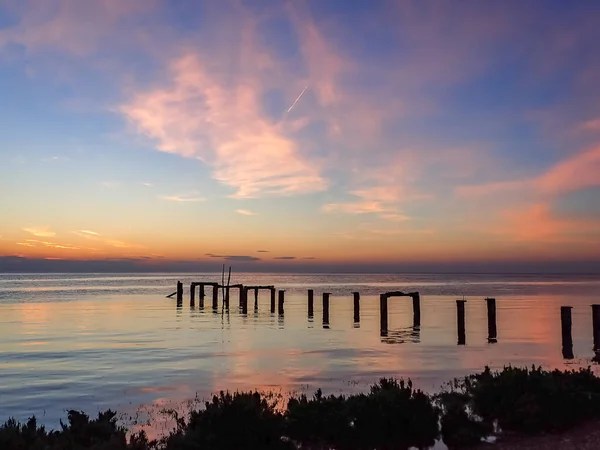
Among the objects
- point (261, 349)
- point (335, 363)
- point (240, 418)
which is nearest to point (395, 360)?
point (335, 363)

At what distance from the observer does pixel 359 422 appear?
991 centimetres

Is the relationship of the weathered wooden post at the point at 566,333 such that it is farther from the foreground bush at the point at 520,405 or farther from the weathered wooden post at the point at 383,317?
the foreground bush at the point at 520,405

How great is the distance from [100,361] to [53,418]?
792 centimetres

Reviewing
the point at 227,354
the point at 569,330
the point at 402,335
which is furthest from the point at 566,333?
the point at 227,354

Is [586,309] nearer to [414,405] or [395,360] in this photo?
[395,360]

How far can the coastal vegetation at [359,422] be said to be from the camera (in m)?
9.05

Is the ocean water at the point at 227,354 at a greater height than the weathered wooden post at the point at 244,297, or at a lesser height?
lesser

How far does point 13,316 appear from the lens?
40.0 meters

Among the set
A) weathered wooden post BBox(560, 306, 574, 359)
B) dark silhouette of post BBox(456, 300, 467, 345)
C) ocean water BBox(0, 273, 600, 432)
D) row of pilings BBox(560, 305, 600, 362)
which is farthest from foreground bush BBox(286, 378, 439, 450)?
dark silhouette of post BBox(456, 300, 467, 345)

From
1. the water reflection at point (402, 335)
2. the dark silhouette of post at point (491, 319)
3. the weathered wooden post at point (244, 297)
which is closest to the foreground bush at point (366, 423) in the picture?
the water reflection at point (402, 335)

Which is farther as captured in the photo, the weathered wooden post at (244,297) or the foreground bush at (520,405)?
the weathered wooden post at (244,297)

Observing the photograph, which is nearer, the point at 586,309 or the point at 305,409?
the point at 305,409

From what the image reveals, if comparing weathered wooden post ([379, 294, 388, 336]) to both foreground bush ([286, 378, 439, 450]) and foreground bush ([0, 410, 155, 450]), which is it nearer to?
foreground bush ([286, 378, 439, 450])

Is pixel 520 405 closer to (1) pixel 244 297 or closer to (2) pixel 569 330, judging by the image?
(2) pixel 569 330
